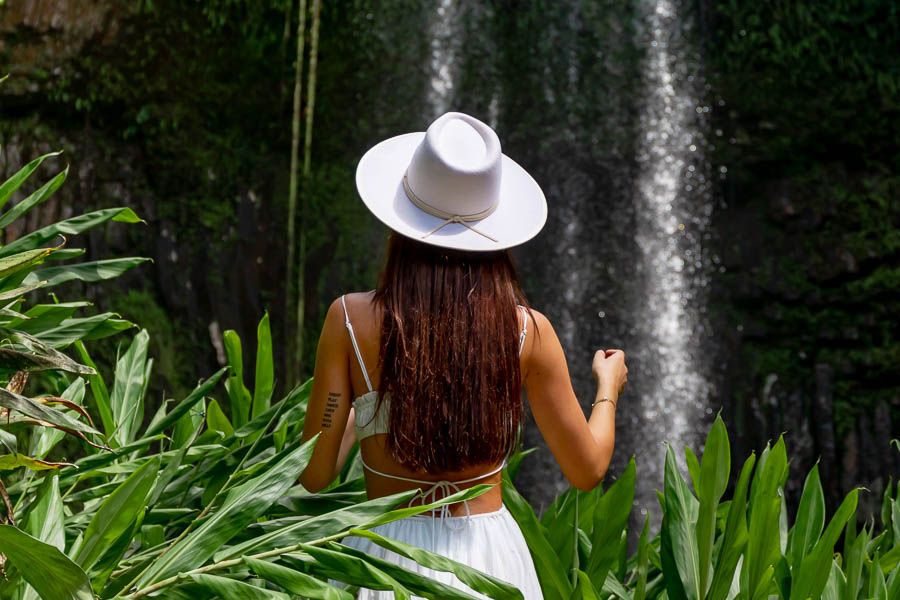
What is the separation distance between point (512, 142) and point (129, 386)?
13.2ft

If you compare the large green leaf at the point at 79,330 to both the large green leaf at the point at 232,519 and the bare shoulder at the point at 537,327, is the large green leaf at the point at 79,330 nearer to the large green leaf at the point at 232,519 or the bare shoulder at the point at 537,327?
the large green leaf at the point at 232,519

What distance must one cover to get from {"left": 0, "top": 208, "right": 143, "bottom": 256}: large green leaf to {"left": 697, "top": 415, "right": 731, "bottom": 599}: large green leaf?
1379 millimetres

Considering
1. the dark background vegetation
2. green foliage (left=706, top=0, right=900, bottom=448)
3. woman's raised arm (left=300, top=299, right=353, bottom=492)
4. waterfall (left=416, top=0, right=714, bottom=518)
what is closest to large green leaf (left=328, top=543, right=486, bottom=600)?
woman's raised arm (left=300, top=299, right=353, bottom=492)

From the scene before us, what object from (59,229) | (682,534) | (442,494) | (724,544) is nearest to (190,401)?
(59,229)

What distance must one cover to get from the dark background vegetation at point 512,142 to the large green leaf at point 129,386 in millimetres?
2604

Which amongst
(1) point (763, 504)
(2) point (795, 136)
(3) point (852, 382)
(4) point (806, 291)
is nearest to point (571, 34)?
(2) point (795, 136)

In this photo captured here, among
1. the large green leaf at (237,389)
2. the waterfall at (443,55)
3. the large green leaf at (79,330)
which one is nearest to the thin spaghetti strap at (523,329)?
the large green leaf at (79,330)

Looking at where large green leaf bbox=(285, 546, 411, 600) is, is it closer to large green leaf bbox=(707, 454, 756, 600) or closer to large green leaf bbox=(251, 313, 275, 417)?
large green leaf bbox=(707, 454, 756, 600)

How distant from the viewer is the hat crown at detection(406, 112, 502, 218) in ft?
6.92

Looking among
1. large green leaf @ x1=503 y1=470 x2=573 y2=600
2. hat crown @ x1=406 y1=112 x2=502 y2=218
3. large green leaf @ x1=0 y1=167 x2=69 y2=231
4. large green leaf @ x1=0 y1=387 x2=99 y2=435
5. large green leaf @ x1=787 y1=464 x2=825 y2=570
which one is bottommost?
large green leaf @ x1=503 y1=470 x2=573 y2=600

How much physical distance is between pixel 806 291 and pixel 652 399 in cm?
105

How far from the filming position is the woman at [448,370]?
207cm

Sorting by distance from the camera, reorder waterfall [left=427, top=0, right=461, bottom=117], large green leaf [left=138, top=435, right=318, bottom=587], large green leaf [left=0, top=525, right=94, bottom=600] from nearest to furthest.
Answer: large green leaf [left=0, top=525, right=94, bottom=600] < large green leaf [left=138, top=435, right=318, bottom=587] < waterfall [left=427, top=0, right=461, bottom=117]

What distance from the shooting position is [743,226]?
6539mm
